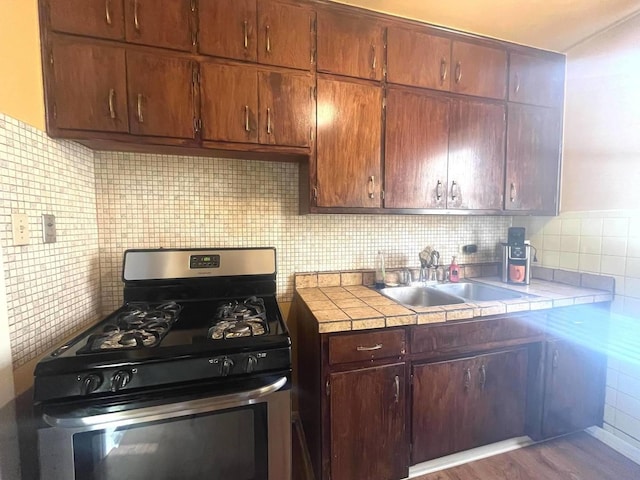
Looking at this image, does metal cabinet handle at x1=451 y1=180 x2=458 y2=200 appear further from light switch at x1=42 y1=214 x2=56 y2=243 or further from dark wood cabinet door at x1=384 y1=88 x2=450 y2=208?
light switch at x1=42 y1=214 x2=56 y2=243

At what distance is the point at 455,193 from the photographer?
180cm

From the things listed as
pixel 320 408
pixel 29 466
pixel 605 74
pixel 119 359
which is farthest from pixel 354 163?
pixel 29 466

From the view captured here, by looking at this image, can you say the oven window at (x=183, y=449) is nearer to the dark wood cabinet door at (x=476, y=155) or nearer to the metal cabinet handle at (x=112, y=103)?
the metal cabinet handle at (x=112, y=103)

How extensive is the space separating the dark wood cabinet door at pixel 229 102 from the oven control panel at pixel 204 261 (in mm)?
630

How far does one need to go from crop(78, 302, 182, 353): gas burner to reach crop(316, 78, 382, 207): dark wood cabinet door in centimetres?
91

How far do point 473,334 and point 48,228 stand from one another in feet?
6.41

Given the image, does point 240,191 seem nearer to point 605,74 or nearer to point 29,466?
point 29,466

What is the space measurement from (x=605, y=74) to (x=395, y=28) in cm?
132

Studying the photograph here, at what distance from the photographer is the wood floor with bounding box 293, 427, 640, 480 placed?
1544 mm

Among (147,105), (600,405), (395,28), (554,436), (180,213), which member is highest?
(395,28)

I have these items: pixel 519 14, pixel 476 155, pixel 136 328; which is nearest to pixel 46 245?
pixel 136 328

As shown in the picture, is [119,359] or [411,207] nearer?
[119,359]

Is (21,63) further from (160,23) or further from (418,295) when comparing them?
(418,295)

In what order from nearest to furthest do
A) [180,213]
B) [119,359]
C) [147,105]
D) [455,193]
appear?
[119,359], [147,105], [180,213], [455,193]
